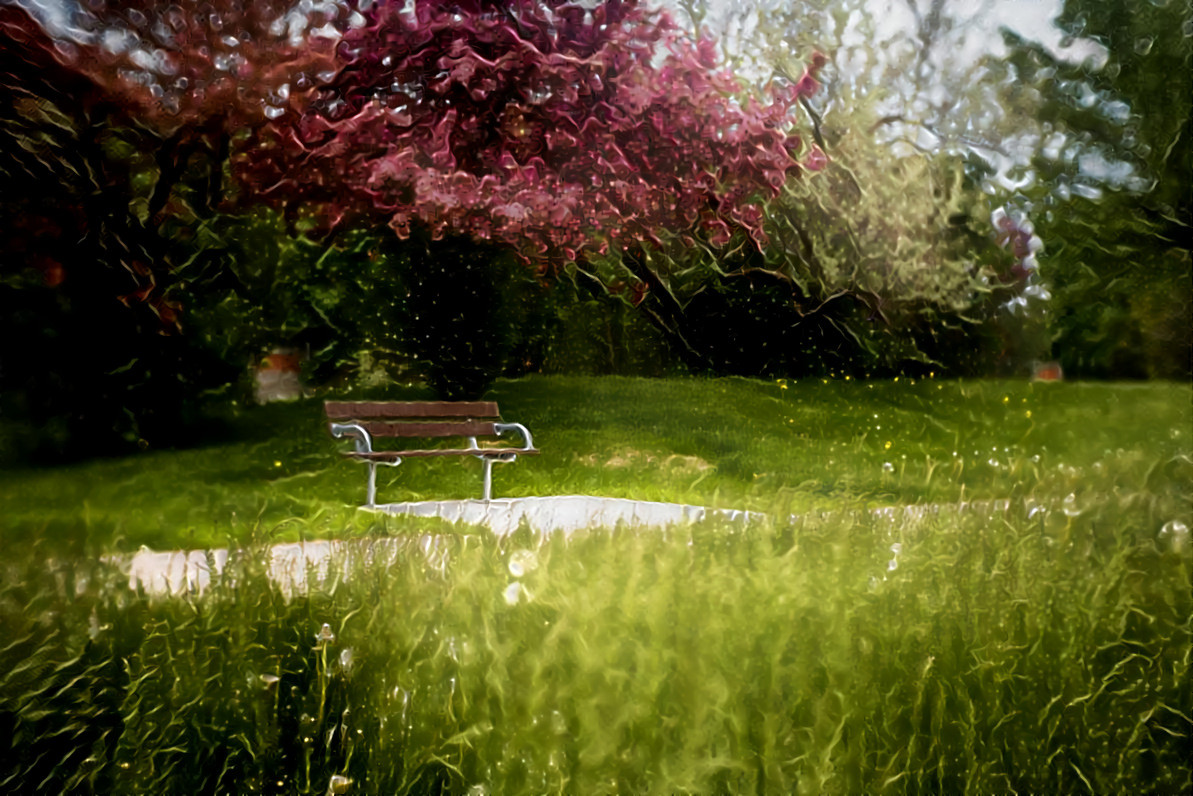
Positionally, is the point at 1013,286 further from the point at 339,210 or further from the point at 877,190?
the point at 339,210

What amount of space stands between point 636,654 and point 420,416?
2660mm

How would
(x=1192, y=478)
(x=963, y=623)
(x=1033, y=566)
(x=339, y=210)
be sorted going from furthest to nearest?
(x=339, y=210), (x=1192, y=478), (x=1033, y=566), (x=963, y=623)

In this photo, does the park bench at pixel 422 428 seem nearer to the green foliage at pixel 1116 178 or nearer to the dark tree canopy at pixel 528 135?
the dark tree canopy at pixel 528 135

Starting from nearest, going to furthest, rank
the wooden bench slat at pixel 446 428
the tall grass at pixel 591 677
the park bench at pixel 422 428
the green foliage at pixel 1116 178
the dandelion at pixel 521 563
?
the tall grass at pixel 591 677 < the dandelion at pixel 521 563 < the park bench at pixel 422 428 < the green foliage at pixel 1116 178 < the wooden bench slat at pixel 446 428

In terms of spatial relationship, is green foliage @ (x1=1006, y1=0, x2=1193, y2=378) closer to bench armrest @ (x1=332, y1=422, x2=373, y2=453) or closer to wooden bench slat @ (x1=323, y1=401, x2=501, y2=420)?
wooden bench slat @ (x1=323, y1=401, x2=501, y2=420)

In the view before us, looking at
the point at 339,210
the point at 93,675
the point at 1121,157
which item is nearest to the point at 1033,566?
the point at 93,675

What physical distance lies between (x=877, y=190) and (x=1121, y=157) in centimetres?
136

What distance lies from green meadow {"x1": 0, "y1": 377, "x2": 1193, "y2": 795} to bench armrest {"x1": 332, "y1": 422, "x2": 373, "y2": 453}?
4.04 ft

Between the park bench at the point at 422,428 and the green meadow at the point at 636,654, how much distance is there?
1304 mm

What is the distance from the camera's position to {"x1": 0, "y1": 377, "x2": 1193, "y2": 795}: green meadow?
1243 millimetres

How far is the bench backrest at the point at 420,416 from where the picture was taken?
3.26 m

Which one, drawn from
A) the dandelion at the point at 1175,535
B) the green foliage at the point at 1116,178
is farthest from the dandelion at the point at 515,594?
the green foliage at the point at 1116,178

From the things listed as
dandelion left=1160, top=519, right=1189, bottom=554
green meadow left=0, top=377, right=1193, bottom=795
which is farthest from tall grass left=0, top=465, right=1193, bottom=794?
dandelion left=1160, top=519, right=1189, bottom=554

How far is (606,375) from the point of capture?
358 centimetres
